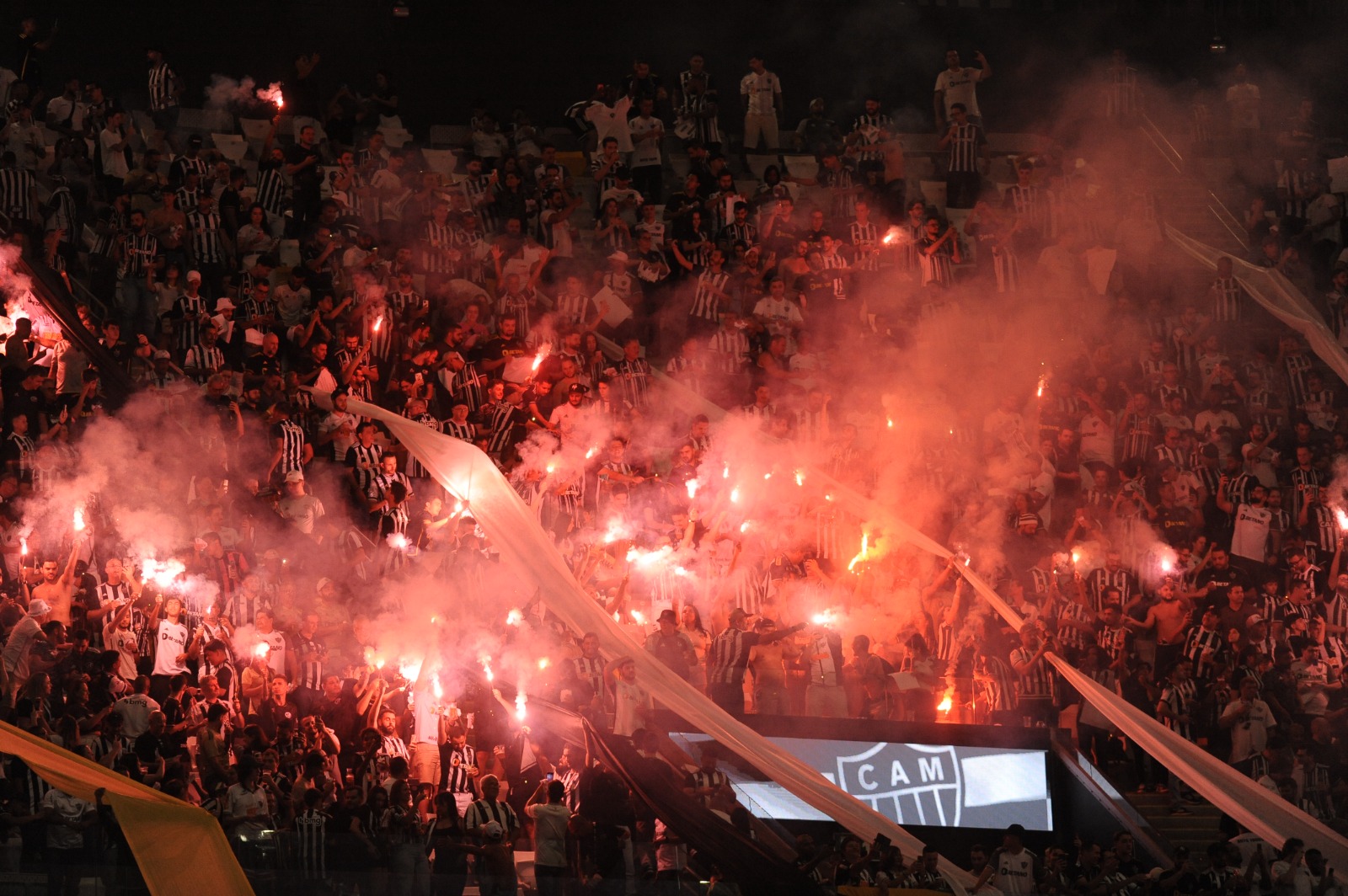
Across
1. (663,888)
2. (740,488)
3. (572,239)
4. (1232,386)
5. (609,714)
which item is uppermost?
(572,239)

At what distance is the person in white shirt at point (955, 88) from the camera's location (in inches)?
758

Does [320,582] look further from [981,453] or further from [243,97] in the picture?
[243,97]

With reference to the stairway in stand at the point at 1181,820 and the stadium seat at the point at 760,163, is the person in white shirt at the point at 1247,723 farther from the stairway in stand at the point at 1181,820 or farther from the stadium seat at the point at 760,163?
the stadium seat at the point at 760,163

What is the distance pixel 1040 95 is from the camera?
20578 millimetres

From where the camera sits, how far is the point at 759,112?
19266mm

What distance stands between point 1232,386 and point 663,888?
8.67 metres

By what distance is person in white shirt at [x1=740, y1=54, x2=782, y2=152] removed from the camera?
19281 millimetres

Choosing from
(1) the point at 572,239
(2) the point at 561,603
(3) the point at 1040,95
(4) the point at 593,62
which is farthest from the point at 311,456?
(3) the point at 1040,95

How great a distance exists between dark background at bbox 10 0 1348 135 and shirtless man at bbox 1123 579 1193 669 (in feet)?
24.9

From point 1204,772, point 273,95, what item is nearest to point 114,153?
point 273,95

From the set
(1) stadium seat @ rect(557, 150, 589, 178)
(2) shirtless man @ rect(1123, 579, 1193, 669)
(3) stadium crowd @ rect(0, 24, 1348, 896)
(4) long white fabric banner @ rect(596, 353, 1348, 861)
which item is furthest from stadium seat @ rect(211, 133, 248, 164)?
(2) shirtless man @ rect(1123, 579, 1193, 669)

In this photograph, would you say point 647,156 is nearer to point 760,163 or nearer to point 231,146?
point 760,163

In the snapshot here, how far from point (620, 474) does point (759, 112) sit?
5.92m

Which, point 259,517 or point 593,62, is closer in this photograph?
point 259,517
